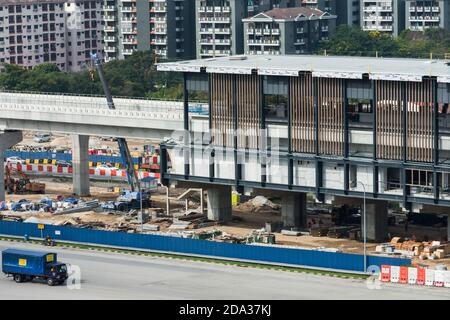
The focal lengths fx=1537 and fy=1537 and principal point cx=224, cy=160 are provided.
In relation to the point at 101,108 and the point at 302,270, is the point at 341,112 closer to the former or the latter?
the point at 302,270

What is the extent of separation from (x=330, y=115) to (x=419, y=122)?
9835 millimetres

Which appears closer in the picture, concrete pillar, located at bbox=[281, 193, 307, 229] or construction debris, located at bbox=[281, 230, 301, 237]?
construction debris, located at bbox=[281, 230, 301, 237]

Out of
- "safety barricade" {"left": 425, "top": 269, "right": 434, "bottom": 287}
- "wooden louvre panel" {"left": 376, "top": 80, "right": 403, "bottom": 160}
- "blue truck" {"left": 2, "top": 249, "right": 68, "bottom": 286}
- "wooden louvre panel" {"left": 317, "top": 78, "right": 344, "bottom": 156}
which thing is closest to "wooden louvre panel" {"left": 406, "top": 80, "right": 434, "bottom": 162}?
"wooden louvre panel" {"left": 376, "top": 80, "right": 403, "bottom": 160}

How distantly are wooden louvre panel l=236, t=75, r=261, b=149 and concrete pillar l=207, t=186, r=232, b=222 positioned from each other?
867 centimetres

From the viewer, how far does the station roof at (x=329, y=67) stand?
145m

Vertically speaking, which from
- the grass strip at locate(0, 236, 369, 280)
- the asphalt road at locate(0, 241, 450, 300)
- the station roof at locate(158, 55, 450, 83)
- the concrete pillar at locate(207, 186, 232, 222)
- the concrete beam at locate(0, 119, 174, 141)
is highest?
the station roof at locate(158, 55, 450, 83)

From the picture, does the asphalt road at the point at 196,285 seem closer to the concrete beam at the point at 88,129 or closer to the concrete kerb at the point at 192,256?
the concrete kerb at the point at 192,256

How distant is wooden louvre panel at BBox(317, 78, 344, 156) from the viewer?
150m

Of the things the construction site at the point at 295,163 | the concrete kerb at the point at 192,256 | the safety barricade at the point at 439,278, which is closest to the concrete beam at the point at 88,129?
the construction site at the point at 295,163

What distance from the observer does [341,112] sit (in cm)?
15000

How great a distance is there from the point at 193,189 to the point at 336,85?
86.9ft

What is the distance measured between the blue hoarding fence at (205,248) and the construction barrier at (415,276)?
2022 mm

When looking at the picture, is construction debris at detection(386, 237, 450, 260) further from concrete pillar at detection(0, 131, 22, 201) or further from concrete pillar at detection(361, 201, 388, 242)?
concrete pillar at detection(0, 131, 22, 201)
